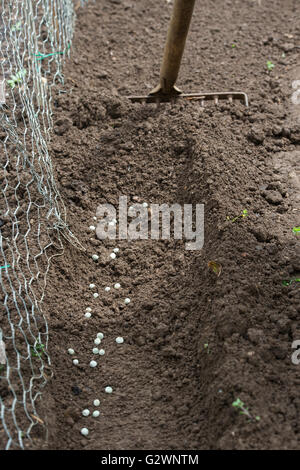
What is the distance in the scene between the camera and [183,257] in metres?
3.45

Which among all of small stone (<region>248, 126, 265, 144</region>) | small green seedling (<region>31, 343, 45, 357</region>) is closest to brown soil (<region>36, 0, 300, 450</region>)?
small stone (<region>248, 126, 265, 144</region>)

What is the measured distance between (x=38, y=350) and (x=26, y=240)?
2.44 feet

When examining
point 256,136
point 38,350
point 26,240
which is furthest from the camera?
point 256,136

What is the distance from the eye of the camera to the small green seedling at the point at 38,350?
9.53ft

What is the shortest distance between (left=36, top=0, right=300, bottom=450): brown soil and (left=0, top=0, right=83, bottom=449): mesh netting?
0.10 meters

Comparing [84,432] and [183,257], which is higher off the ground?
[183,257]

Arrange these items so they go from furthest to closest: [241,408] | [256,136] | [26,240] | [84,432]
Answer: [256,136]
[26,240]
[84,432]
[241,408]

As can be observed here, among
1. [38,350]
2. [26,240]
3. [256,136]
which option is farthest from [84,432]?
[256,136]

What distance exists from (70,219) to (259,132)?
1604 mm

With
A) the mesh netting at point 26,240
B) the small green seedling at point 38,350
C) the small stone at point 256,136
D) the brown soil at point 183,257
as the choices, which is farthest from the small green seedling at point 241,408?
the small stone at point 256,136

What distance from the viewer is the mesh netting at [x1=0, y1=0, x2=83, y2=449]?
2684 mm

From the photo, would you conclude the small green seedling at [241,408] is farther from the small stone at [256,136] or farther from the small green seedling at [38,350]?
the small stone at [256,136]

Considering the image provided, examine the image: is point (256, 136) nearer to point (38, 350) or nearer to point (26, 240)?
point (26, 240)

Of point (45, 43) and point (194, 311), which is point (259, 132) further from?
point (45, 43)
